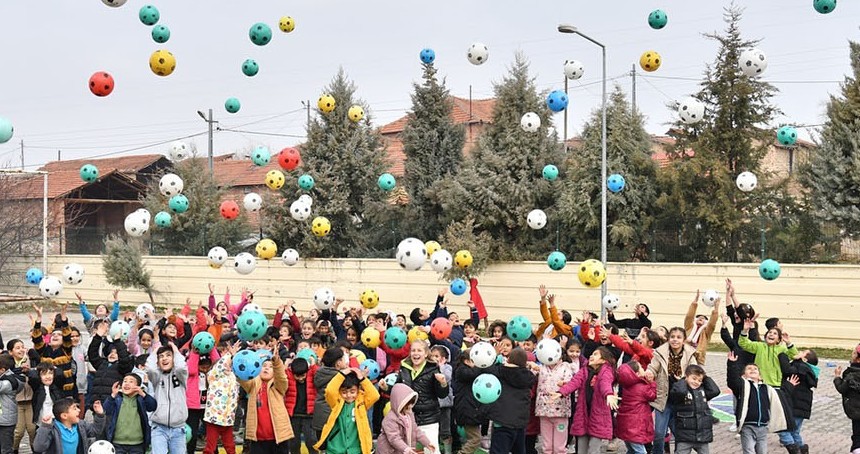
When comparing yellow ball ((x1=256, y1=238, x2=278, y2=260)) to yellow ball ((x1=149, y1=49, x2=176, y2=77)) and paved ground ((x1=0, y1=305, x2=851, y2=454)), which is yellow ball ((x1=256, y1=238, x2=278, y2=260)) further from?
paved ground ((x1=0, y1=305, x2=851, y2=454))

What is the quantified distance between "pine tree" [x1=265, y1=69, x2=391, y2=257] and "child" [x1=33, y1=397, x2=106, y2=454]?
61.3 ft

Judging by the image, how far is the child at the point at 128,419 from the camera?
27.3 ft

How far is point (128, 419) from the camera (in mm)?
8328

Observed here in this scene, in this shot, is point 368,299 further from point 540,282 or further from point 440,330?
point 540,282

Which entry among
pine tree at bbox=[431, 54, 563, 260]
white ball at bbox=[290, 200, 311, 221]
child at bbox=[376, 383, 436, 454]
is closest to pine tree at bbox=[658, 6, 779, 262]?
pine tree at bbox=[431, 54, 563, 260]

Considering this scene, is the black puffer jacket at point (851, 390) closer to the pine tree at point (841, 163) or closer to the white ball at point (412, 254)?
the white ball at point (412, 254)

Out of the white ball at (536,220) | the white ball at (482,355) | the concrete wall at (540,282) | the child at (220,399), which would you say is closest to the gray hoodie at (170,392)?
the child at (220,399)

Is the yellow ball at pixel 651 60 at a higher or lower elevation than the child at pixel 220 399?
higher

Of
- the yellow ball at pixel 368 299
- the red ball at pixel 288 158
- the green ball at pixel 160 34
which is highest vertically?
the green ball at pixel 160 34

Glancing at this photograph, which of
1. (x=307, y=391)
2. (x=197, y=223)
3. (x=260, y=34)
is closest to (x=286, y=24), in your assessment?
(x=260, y=34)

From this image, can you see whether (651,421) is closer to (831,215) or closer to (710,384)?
(710,384)

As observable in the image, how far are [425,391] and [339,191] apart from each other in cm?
1886

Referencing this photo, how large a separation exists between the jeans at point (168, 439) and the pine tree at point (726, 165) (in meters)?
15.2

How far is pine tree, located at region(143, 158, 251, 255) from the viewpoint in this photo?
30.2 meters
